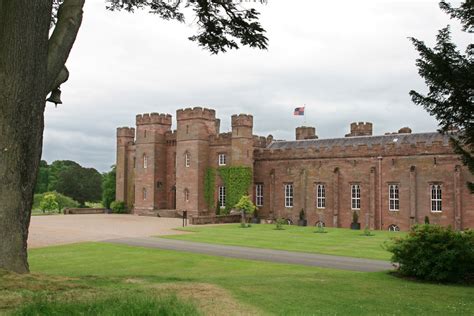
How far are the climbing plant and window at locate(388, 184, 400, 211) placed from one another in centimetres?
1592

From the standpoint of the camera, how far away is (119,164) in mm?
57188

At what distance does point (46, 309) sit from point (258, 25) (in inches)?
263

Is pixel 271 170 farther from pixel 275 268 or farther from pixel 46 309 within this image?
pixel 46 309

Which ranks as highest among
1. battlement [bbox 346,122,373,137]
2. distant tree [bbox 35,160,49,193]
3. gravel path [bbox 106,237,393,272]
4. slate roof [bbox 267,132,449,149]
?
battlement [bbox 346,122,373,137]

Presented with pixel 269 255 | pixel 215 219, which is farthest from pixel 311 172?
pixel 269 255

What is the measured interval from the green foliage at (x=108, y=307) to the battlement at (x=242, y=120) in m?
Result: 38.2

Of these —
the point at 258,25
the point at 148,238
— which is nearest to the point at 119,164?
the point at 148,238

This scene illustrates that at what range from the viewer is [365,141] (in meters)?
42.6

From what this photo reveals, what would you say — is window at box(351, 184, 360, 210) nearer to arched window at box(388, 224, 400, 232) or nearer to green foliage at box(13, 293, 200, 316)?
arched window at box(388, 224, 400, 232)

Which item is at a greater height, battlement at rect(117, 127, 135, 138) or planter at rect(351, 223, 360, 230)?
battlement at rect(117, 127, 135, 138)

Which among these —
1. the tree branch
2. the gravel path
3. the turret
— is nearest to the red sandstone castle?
the turret

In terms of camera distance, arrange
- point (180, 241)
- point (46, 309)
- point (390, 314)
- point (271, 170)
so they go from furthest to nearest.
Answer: point (271, 170) → point (180, 241) → point (390, 314) → point (46, 309)

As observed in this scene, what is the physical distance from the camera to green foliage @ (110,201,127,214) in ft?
181

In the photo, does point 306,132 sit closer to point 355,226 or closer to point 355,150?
point 355,150
